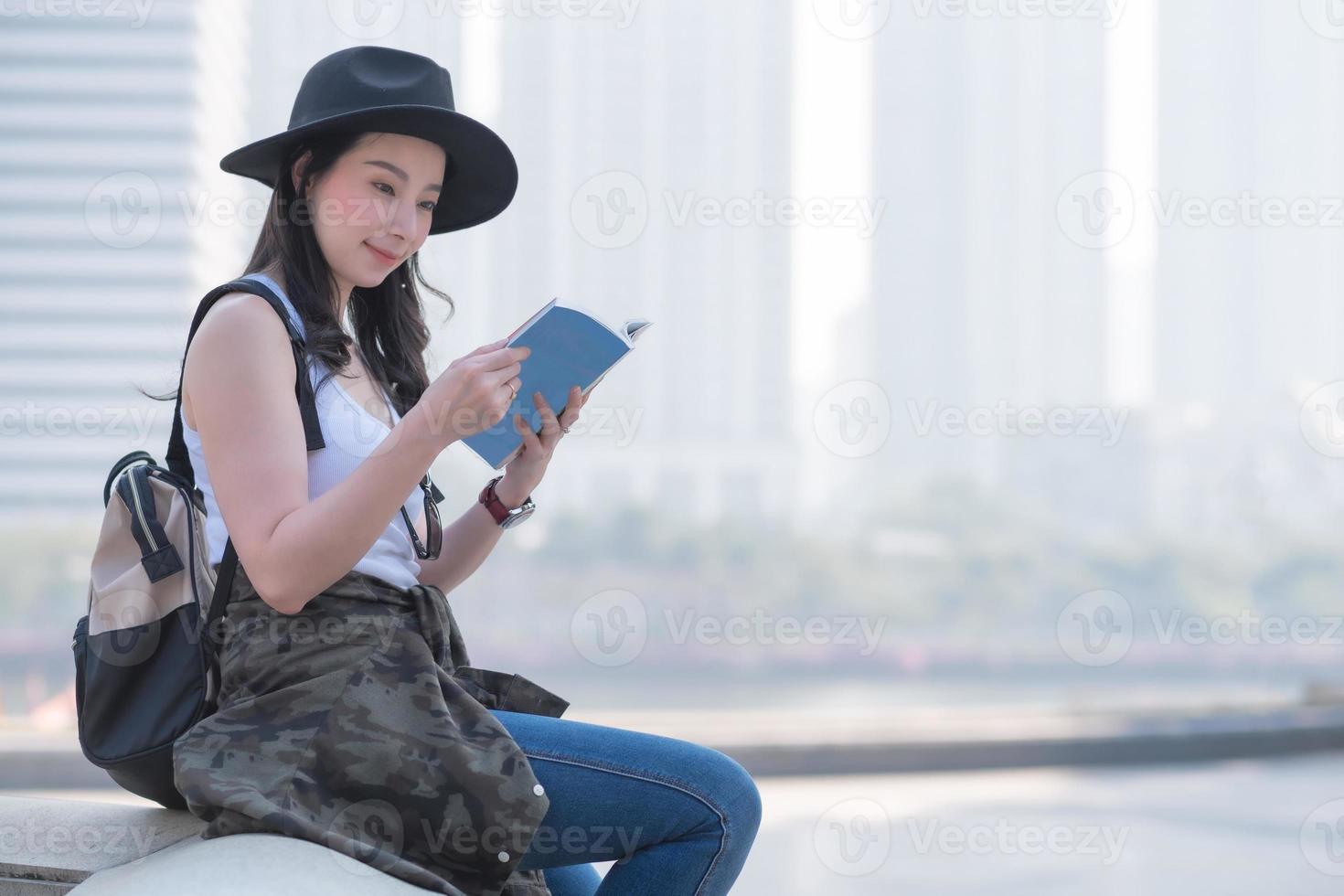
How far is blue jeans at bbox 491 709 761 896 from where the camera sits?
1.03 meters

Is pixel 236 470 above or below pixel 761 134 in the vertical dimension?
below

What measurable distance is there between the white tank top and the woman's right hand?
0.12m

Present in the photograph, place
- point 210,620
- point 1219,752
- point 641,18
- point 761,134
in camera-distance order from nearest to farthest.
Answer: point 210,620 → point 1219,752 → point 641,18 → point 761,134

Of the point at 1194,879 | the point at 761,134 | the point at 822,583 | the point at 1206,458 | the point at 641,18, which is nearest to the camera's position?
the point at 1194,879

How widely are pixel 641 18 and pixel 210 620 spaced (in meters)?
30.0

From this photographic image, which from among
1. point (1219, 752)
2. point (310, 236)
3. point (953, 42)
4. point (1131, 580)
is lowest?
point (1131, 580)

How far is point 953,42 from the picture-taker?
3853 centimetres

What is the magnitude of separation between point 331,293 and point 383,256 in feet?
0.21

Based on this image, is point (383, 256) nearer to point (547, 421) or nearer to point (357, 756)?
point (547, 421)

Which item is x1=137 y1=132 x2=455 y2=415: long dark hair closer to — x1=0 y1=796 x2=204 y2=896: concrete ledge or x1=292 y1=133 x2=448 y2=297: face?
x1=292 y1=133 x2=448 y2=297: face

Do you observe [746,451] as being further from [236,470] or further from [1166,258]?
[236,470]

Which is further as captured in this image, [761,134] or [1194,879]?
[761,134]

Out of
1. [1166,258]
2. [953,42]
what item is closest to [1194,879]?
[953,42]

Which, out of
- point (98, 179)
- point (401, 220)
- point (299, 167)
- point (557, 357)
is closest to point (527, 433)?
point (557, 357)
